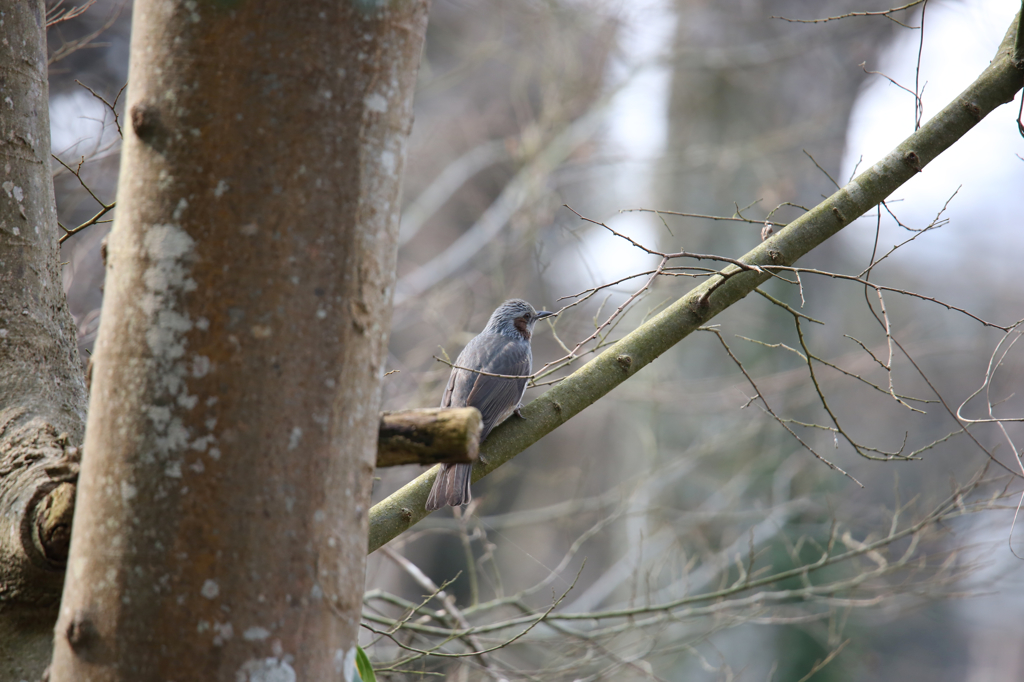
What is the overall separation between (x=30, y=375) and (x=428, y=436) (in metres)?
1.41

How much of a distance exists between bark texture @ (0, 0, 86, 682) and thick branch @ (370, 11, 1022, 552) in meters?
0.84

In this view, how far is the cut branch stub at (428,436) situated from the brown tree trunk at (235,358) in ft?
0.38

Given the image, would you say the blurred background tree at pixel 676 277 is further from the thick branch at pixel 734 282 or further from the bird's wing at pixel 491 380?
the thick branch at pixel 734 282

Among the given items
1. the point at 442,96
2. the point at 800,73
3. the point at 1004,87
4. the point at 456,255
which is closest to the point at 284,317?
the point at 1004,87

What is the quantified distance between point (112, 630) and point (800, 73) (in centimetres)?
945

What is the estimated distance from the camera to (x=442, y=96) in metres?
12.9

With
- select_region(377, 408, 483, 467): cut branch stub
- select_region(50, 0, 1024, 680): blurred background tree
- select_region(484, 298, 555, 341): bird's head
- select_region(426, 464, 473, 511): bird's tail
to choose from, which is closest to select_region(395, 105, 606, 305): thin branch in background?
select_region(50, 0, 1024, 680): blurred background tree

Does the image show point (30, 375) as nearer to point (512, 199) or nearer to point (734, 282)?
point (734, 282)

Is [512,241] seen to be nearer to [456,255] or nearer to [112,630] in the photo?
[456,255]

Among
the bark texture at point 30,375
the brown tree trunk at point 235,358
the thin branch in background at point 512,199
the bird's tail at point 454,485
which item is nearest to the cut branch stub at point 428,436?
the brown tree trunk at point 235,358

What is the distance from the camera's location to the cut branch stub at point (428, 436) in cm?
141

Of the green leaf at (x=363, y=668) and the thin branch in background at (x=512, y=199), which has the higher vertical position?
the thin branch in background at (x=512, y=199)

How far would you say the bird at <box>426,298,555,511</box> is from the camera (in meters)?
3.07

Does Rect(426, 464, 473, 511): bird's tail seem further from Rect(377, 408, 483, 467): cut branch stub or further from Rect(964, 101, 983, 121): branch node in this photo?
Rect(964, 101, 983, 121): branch node
